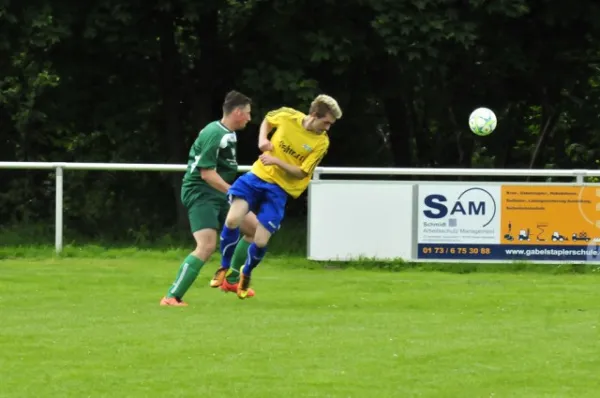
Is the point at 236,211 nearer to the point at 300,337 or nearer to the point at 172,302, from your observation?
the point at 172,302

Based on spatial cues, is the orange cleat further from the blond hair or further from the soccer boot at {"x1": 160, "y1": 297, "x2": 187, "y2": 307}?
the blond hair

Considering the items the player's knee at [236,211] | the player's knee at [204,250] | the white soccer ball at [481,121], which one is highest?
the white soccer ball at [481,121]

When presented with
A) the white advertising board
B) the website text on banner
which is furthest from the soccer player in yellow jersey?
the website text on banner

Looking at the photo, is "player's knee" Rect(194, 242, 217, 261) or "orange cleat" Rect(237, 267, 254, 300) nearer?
"player's knee" Rect(194, 242, 217, 261)

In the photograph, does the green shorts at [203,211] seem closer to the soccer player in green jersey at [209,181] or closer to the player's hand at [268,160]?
the soccer player in green jersey at [209,181]

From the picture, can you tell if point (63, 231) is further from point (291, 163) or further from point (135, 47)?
point (291, 163)

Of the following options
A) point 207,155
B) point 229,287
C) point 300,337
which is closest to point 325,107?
point 207,155

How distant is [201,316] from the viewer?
37.0 feet

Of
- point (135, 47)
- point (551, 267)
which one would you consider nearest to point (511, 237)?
point (551, 267)

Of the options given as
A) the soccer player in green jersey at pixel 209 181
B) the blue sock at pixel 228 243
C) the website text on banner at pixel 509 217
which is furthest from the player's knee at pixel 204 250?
the website text on banner at pixel 509 217

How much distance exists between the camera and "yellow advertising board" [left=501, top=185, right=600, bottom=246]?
55.9 feet

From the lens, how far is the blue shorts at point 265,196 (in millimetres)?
12852

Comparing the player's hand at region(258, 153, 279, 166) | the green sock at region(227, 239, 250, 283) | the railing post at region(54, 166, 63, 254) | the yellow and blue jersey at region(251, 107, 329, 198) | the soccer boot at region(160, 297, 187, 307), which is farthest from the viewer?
the railing post at region(54, 166, 63, 254)

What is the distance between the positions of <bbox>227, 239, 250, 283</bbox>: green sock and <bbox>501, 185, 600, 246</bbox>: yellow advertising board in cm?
475
